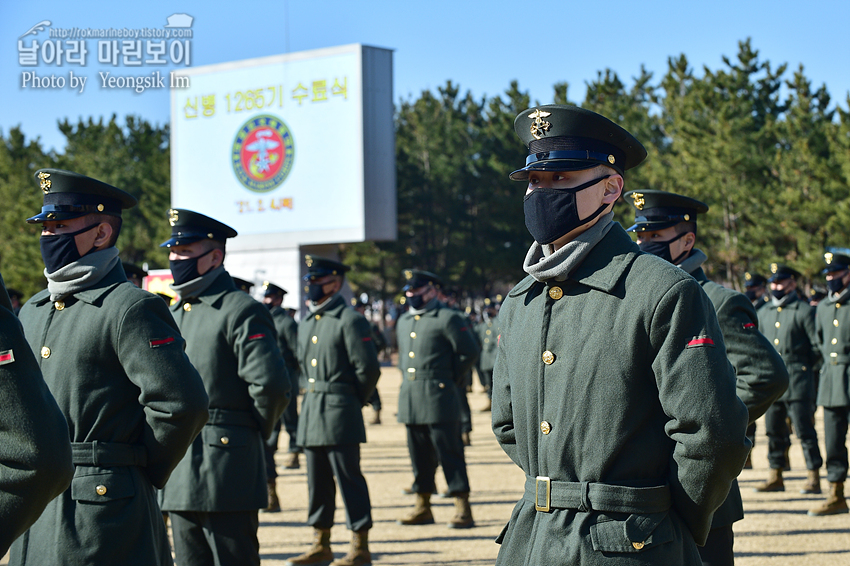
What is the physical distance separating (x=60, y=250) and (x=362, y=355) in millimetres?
4100

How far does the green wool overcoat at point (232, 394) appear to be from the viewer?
17.1ft

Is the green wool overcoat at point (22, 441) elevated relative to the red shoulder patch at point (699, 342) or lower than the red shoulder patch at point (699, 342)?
lower

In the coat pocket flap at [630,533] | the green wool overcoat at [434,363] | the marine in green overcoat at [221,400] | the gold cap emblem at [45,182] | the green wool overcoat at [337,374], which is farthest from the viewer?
the green wool overcoat at [434,363]

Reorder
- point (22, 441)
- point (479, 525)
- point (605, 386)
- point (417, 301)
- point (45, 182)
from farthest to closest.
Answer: point (417, 301), point (479, 525), point (45, 182), point (605, 386), point (22, 441)

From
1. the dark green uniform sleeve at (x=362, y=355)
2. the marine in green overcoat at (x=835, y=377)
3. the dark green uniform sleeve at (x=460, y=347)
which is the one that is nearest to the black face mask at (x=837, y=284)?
the marine in green overcoat at (x=835, y=377)

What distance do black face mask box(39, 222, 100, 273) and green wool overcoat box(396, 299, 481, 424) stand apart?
5518 mm

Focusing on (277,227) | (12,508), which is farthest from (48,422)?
(277,227)

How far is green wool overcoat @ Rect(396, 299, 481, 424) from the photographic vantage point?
9.12 metres

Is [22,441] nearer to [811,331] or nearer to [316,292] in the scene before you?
[316,292]

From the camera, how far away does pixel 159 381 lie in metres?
3.76

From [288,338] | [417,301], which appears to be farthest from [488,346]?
[417,301]

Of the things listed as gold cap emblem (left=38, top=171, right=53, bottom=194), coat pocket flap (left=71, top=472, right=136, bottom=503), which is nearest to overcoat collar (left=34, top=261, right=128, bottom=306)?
gold cap emblem (left=38, top=171, right=53, bottom=194)

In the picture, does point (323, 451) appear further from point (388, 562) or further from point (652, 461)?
point (652, 461)

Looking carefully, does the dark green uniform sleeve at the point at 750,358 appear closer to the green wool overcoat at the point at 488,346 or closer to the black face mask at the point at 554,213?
the black face mask at the point at 554,213
